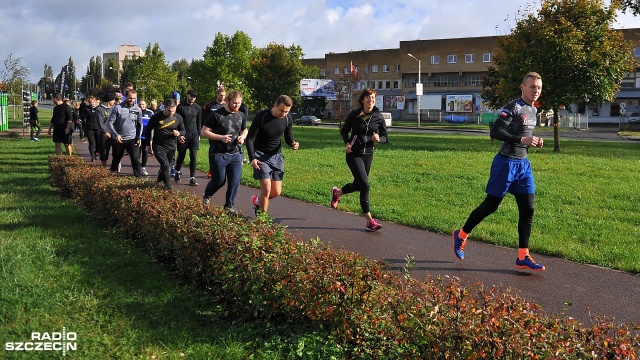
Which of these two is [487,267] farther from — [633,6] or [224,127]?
[633,6]

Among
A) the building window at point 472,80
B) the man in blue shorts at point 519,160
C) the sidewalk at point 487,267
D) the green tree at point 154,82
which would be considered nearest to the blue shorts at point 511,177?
the man in blue shorts at point 519,160

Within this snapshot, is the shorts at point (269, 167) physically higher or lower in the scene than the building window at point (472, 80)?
lower

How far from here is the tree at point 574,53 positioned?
22.7 metres

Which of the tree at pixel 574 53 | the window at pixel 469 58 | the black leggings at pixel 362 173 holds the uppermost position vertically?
the window at pixel 469 58

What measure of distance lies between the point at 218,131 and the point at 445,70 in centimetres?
7441

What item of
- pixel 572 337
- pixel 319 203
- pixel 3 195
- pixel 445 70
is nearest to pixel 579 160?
pixel 319 203

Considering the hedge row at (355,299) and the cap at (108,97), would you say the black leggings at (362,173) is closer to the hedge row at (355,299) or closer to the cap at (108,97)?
the hedge row at (355,299)

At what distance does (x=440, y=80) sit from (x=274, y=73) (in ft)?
97.6

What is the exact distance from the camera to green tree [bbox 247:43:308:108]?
58125 mm

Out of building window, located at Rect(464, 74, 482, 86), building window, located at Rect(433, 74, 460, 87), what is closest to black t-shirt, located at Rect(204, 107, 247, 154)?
building window, located at Rect(464, 74, 482, 86)

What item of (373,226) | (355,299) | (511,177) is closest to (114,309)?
(355,299)

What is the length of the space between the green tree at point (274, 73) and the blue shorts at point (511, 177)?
52.6 m

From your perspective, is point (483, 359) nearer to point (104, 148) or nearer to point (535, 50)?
point (104, 148)

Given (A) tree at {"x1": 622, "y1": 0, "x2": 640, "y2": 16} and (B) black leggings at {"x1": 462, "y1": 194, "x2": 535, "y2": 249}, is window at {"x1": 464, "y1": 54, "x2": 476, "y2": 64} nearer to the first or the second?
Result: (A) tree at {"x1": 622, "y1": 0, "x2": 640, "y2": 16}
